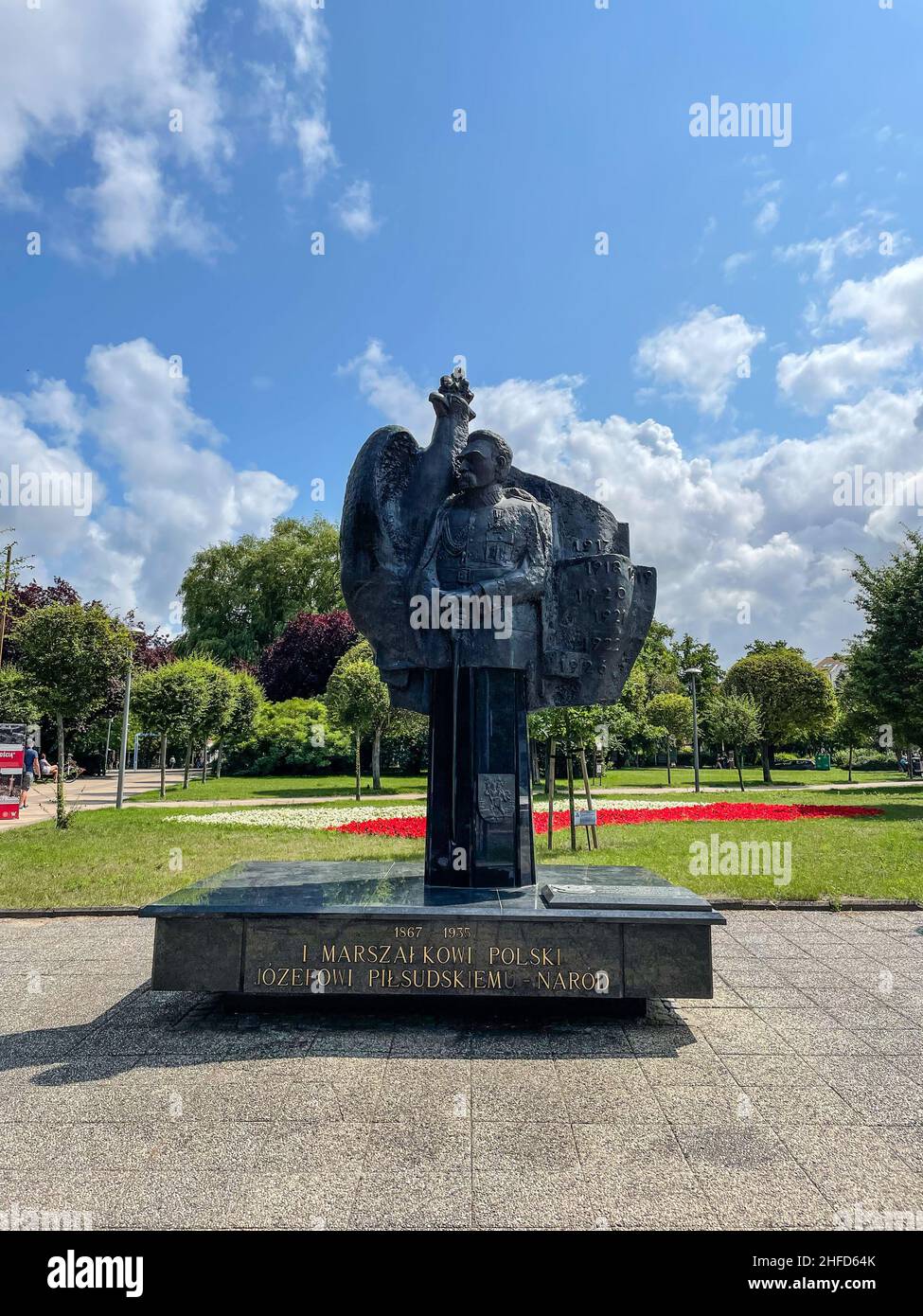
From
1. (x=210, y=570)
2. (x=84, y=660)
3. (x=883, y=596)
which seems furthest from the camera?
(x=210, y=570)

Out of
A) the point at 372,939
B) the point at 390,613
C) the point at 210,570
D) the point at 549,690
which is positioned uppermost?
the point at 210,570

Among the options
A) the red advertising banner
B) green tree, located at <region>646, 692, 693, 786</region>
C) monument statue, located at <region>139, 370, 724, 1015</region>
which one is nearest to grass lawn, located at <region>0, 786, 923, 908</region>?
the red advertising banner

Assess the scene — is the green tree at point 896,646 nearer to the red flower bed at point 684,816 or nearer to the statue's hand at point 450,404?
the red flower bed at point 684,816

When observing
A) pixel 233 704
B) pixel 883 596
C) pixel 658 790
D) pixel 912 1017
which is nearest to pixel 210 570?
pixel 233 704

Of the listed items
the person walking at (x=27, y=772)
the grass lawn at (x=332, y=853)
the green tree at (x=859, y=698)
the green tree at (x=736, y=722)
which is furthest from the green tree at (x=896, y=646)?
the person walking at (x=27, y=772)

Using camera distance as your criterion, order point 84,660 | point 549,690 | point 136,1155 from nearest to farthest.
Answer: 1. point 136,1155
2. point 549,690
3. point 84,660

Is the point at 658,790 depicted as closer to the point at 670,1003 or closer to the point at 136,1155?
the point at 670,1003

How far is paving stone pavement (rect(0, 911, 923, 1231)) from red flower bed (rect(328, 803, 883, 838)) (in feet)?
30.0

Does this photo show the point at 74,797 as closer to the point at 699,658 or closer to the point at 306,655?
the point at 306,655

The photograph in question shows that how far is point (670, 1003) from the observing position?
5938 mm

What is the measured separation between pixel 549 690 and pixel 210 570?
43.8 meters

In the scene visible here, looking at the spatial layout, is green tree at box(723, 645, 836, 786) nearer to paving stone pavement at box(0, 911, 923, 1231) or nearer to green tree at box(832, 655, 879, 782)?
green tree at box(832, 655, 879, 782)

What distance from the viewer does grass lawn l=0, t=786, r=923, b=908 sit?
32.0ft
